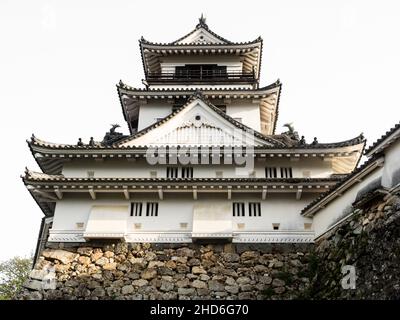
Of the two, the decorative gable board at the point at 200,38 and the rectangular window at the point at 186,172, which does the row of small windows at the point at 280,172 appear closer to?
the rectangular window at the point at 186,172

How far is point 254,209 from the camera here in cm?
1474

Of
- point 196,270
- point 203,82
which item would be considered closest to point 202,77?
point 203,82

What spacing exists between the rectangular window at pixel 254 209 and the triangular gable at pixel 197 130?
2895 mm

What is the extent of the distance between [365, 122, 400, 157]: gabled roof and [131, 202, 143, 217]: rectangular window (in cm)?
770

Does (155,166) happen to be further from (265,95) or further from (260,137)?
(265,95)

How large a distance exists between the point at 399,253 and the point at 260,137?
8142mm

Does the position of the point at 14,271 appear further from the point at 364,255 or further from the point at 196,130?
the point at 364,255

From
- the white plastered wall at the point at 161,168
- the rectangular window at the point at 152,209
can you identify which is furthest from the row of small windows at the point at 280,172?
the rectangular window at the point at 152,209

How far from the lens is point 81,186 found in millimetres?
14586

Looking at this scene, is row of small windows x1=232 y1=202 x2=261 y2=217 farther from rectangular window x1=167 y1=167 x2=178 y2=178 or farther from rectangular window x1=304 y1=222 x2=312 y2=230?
rectangular window x1=167 y1=167 x2=178 y2=178

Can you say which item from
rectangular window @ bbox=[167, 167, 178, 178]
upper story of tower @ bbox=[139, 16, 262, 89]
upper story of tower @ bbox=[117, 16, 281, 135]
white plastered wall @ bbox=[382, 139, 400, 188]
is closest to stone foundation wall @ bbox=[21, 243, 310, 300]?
rectangular window @ bbox=[167, 167, 178, 178]

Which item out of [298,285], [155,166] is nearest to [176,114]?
[155,166]
